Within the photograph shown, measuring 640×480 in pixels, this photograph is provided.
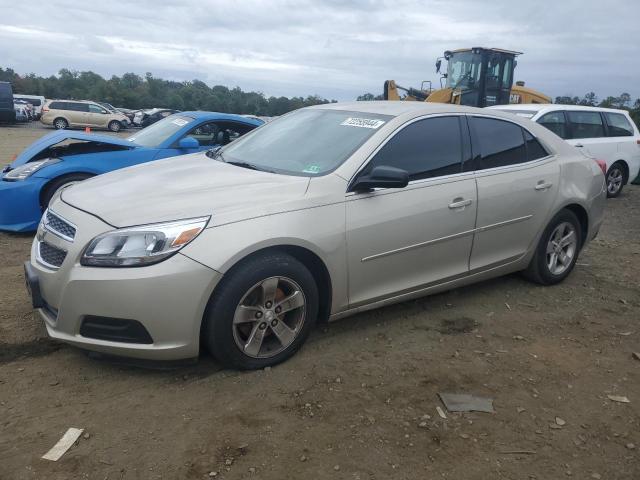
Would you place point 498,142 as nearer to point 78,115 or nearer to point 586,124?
point 586,124

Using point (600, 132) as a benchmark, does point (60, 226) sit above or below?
below

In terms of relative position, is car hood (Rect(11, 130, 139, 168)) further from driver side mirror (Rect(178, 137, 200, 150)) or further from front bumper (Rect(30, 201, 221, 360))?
front bumper (Rect(30, 201, 221, 360))

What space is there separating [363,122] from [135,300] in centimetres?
204

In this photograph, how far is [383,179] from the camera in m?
3.46

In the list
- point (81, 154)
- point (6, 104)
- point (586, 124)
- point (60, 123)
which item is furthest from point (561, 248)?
point (60, 123)

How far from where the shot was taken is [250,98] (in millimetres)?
56062

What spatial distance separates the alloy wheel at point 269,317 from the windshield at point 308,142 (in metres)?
0.80

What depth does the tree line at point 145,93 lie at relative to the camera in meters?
54.3

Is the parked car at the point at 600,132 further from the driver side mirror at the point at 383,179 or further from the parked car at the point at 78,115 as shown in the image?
the parked car at the point at 78,115

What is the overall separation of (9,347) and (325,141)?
8.16ft

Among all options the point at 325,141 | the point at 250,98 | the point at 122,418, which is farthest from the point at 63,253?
the point at 250,98

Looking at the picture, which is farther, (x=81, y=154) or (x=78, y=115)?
(x=78, y=115)

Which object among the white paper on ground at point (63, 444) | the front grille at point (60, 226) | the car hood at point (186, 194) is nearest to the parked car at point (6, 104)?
the car hood at point (186, 194)

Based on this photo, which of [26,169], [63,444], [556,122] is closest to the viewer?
[63,444]
